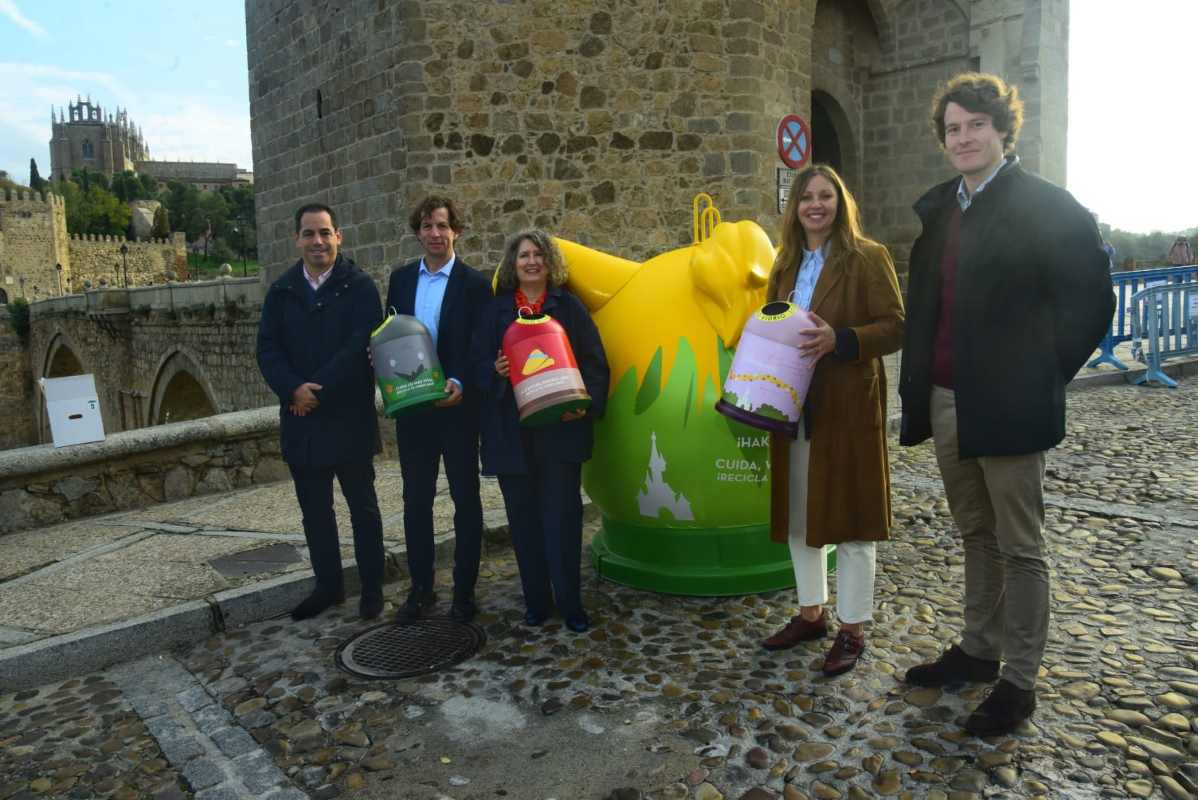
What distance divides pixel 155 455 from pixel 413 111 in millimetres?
5022

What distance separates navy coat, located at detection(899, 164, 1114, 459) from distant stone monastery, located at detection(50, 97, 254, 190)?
12966 centimetres

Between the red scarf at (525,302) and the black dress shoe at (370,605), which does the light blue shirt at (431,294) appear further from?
the black dress shoe at (370,605)

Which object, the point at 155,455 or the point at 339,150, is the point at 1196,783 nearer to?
the point at 155,455

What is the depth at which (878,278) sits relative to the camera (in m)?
3.26

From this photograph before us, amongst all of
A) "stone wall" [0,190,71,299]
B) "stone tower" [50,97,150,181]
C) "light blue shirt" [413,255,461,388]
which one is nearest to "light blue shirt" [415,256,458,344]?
"light blue shirt" [413,255,461,388]

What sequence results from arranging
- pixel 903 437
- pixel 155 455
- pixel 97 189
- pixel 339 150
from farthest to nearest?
pixel 97 189 → pixel 339 150 → pixel 155 455 → pixel 903 437

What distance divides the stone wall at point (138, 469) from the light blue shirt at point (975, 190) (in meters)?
4.94

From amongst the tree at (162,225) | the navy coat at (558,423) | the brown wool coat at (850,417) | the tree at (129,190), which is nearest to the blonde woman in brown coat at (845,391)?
the brown wool coat at (850,417)

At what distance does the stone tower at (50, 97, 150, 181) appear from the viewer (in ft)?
403

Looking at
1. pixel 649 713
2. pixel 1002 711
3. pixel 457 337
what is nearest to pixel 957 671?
pixel 1002 711

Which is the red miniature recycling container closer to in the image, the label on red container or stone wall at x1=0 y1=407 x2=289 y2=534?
the label on red container

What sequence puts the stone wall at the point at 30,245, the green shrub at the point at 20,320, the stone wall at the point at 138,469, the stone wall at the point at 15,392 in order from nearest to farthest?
the stone wall at the point at 138,469, the green shrub at the point at 20,320, the stone wall at the point at 15,392, the stone wall at the point at 30,245

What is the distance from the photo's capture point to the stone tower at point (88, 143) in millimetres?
122875

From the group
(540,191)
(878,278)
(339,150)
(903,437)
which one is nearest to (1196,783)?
(903,437)
